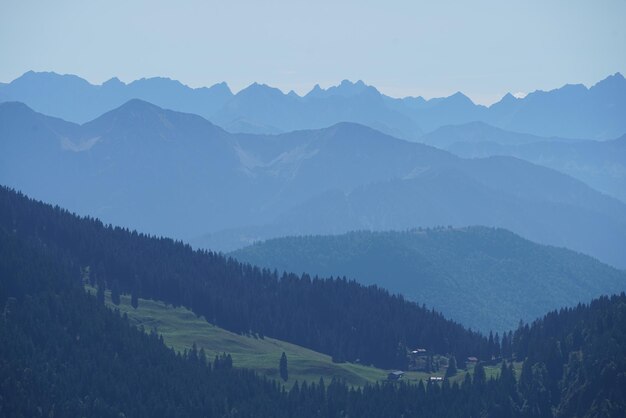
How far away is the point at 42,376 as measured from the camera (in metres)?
198

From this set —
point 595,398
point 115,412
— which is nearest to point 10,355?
point 115,412

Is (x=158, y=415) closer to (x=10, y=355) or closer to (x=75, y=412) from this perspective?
(x=75, y=412)

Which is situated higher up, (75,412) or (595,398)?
(595,398)

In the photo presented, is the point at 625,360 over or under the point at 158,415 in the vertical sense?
over

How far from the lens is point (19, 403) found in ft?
618

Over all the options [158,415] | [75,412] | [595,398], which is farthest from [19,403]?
[595,398]

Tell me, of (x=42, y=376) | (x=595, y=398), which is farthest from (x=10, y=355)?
(x=595, y=398)

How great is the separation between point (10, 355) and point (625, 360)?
104 meters

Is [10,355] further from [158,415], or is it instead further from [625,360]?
[625,360]

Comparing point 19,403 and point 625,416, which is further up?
point 625,416

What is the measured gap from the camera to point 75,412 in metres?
192

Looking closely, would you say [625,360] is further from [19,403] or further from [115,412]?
[19,403]

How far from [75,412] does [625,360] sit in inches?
3617

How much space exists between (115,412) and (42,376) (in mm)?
13848
